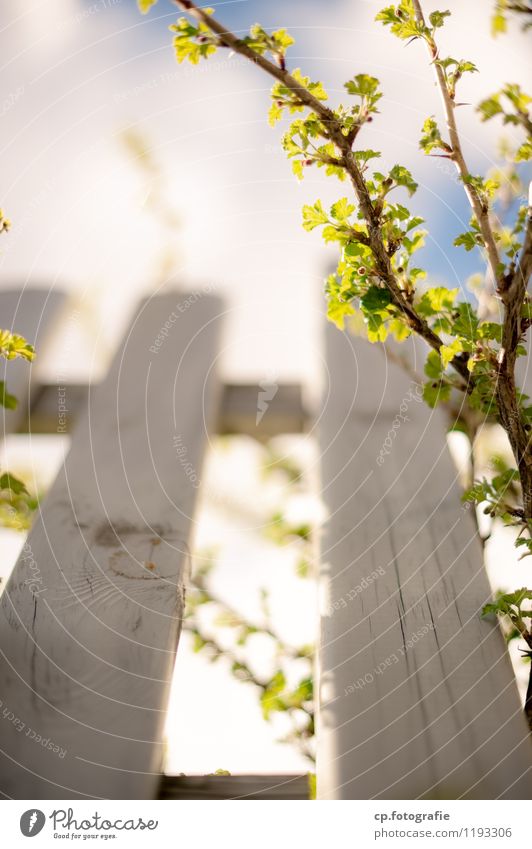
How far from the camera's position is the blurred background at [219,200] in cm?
158

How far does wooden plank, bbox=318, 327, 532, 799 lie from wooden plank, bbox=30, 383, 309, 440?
115 millimetres

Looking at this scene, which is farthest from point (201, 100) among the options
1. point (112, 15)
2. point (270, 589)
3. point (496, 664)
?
point (496, 664)

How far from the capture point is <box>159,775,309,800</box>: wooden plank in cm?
114

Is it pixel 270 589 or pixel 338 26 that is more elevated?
pixel 338 26

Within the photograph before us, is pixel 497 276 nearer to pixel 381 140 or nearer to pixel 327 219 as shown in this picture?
pixel 327 219

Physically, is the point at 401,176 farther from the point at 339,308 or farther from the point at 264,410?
the point at 264,410

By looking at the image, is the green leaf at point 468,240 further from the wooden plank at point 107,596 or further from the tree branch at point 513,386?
the wooden plank at point 107,596

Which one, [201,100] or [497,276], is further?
[201,100]

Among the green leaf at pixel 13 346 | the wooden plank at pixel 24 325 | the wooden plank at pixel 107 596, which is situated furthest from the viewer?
the wooden plank at pixel 24 325

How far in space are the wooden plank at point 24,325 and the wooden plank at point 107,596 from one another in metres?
0.22

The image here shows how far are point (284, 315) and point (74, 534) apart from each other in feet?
3.52

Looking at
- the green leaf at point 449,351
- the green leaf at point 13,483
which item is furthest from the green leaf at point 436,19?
the green leaf at point 13,483

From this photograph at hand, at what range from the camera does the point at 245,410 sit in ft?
5.50

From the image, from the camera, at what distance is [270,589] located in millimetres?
1739
